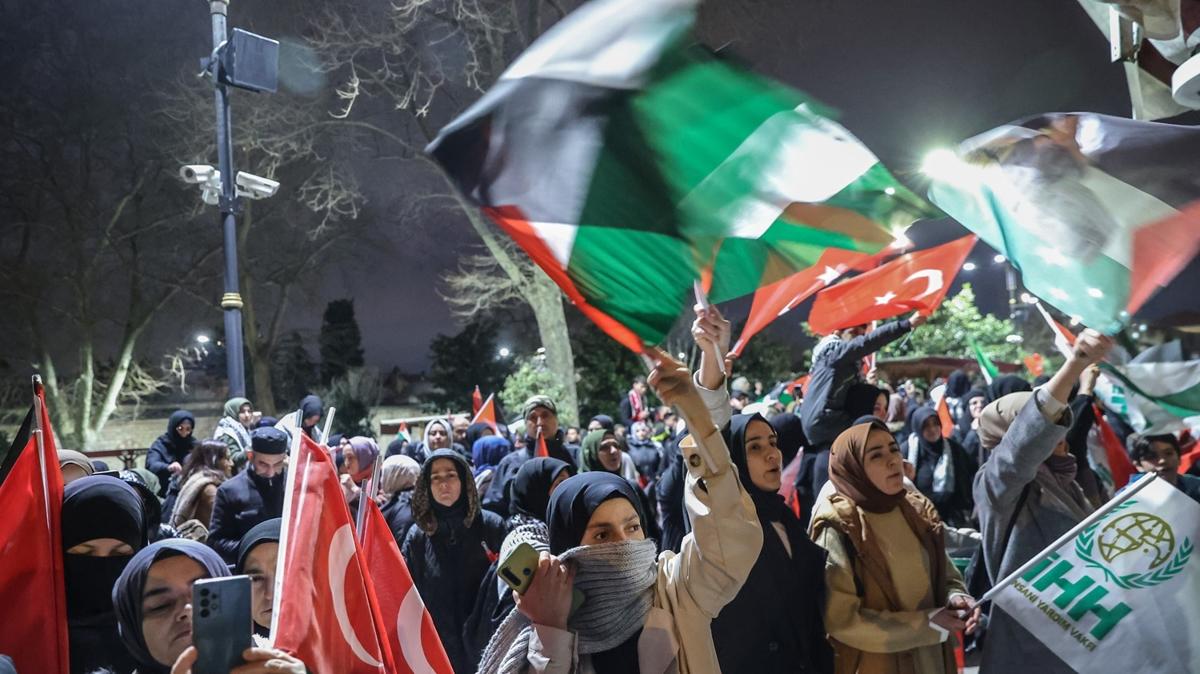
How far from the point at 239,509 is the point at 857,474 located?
12.0ft

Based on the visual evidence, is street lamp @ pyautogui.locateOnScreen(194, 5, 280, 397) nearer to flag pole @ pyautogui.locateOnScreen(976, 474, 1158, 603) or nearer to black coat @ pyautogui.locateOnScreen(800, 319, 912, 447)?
black coat @ pyautogui.locateOnScreen(800, 319, 912, 447)

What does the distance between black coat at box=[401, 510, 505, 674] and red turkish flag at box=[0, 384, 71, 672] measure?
204 cm

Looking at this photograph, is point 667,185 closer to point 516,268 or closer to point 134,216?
point 516,268

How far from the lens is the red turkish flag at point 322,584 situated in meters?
2.40

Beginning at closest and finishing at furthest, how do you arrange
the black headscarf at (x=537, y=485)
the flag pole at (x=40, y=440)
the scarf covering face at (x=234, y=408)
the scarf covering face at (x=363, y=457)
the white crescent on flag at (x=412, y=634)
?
the flag pole at (x=40, y=440) → the white crescent on flag at (x=412, y=634) → the black headscarf at (x=537, y=485) → the scarf covering face at (x=363, y=457) → the scarf covering face at (x=234, y=408)

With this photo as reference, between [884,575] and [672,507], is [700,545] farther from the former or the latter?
[672,507]

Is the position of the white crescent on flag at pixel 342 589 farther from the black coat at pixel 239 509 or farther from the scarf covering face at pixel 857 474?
the black coat at pixel 239 509

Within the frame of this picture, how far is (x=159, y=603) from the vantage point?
2.43m

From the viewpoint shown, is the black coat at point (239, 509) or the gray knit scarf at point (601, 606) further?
the black coat at point (239, 509)

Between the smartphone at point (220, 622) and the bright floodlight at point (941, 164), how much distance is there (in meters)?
2.98

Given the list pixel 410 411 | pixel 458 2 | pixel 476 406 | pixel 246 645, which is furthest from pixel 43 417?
pixel 410 411

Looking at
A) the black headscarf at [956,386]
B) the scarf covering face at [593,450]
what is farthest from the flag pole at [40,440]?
the black headscarf at [956,386]

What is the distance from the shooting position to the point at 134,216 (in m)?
21.5

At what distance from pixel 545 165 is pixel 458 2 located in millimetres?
14976
